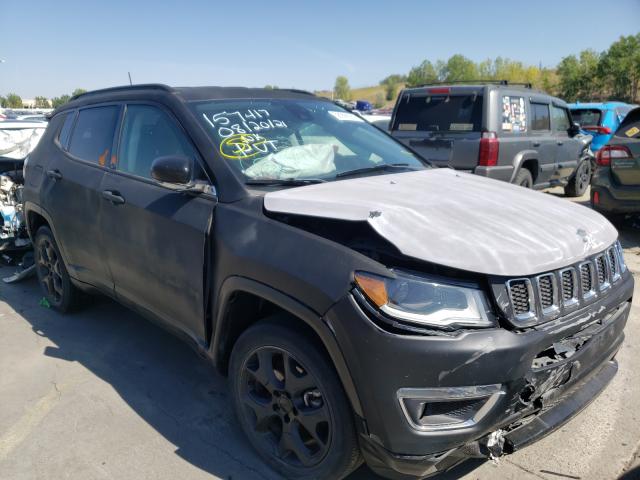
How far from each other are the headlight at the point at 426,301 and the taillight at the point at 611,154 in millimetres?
5205

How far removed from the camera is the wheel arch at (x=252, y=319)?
1.97 metres

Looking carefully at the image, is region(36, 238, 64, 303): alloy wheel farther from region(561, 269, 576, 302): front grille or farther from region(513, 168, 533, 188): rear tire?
region(513, 168, 533, 188): rear tire

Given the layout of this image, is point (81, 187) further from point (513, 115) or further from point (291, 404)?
point (513, 115)

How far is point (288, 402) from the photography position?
2334 mm

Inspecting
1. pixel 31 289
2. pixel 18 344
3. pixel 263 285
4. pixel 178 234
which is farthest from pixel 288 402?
pixel 31 289

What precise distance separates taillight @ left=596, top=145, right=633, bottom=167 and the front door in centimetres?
542

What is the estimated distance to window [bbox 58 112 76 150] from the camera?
13.5 feet

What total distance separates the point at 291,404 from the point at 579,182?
918cm

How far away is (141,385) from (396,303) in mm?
2197

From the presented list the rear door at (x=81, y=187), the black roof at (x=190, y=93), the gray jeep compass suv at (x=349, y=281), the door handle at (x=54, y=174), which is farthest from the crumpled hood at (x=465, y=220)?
the door handle at (x=54, y=174)

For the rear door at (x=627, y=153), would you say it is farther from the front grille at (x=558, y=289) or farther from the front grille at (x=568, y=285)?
the front grille at (x=568, y=285)

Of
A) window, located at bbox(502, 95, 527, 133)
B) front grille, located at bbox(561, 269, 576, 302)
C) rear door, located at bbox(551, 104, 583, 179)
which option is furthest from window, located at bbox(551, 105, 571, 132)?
front grille, located at bbox(561, 269, 576, 302)

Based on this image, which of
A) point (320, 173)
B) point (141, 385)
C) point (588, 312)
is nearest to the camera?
point (588, 312)

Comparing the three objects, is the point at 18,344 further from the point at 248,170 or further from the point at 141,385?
the point at 248,170
